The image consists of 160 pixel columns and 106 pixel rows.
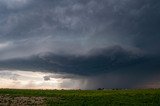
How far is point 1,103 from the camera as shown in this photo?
198ft

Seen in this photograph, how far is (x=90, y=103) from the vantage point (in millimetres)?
60656

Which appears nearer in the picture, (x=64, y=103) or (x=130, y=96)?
(x=64, y=103)

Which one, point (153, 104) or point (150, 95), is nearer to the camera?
point (153, 104)

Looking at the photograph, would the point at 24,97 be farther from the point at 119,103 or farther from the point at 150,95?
the point at 150,95

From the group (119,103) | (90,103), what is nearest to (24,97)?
(90,103)

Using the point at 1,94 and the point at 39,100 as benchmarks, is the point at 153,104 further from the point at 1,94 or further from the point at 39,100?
the point at 1,94

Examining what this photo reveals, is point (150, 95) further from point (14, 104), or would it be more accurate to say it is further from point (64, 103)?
point (14, 104)

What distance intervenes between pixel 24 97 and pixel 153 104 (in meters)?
23.5

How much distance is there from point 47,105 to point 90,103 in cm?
754

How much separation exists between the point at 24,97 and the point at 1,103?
5.22 metres

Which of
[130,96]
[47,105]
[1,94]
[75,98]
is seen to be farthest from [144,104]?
[1,94]

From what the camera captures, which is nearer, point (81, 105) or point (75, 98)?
point (81, 105)

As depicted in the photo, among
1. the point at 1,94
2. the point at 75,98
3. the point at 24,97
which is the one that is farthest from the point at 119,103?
the point at 1,94

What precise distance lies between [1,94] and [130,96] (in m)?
25.1
